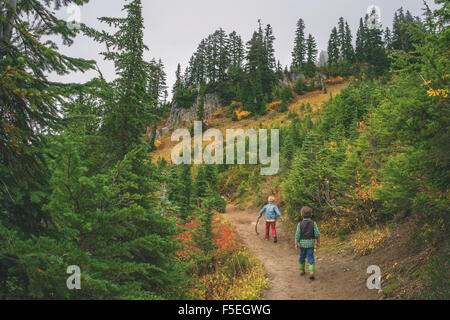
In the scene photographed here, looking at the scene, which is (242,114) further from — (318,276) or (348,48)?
(318,276)

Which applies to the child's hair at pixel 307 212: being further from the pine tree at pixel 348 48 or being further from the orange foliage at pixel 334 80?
the pine tree at pixel 348 48

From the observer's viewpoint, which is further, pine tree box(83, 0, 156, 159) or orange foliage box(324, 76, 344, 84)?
orange foliage box(324, 76, 344, 84)

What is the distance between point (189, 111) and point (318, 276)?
55.1m

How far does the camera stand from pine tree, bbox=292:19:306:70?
68.9 meters

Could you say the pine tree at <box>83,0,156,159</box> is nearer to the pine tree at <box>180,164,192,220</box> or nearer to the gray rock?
the pine tree at <box>180,164,192,220</box>

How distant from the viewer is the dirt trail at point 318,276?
591cm

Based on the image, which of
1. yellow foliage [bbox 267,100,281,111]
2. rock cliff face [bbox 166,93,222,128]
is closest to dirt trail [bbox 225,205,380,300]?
yellow foliage [bbox 267,100,281,111]

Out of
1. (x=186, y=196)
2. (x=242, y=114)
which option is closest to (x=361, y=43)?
(x=242, y=114)

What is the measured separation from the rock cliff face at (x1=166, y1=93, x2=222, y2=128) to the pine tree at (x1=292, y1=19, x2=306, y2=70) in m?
26.9

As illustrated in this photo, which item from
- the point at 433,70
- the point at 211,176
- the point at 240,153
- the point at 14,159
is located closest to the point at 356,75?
the point at 240,153

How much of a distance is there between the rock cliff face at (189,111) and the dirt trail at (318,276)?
49036 mm

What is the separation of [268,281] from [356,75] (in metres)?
61.3

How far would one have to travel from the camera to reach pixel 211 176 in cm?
2464

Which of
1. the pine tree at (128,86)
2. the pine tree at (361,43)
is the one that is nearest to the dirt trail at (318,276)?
the pine tree at (128,86)
